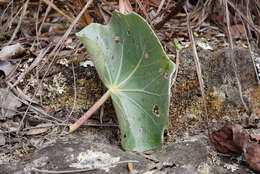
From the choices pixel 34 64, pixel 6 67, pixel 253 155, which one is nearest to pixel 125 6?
pixel 34 64

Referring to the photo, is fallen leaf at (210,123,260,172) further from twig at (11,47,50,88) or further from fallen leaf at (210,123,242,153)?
twig at (11,47,50,88)

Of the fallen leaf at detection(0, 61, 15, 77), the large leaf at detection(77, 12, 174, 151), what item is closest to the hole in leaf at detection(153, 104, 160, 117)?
the large leaf at detection(77, 12, 174, 151)

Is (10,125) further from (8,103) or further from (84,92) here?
(84,92)

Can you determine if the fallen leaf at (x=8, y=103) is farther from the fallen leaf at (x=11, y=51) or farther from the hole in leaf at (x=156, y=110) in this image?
the hole in leaf at (x=156, y=110)

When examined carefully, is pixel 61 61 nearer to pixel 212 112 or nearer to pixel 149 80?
pixel 149 80

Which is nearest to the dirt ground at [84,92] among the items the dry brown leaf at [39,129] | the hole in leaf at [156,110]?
the dry brown leaf at [39,129]

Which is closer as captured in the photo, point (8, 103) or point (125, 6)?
point (8, 103)
